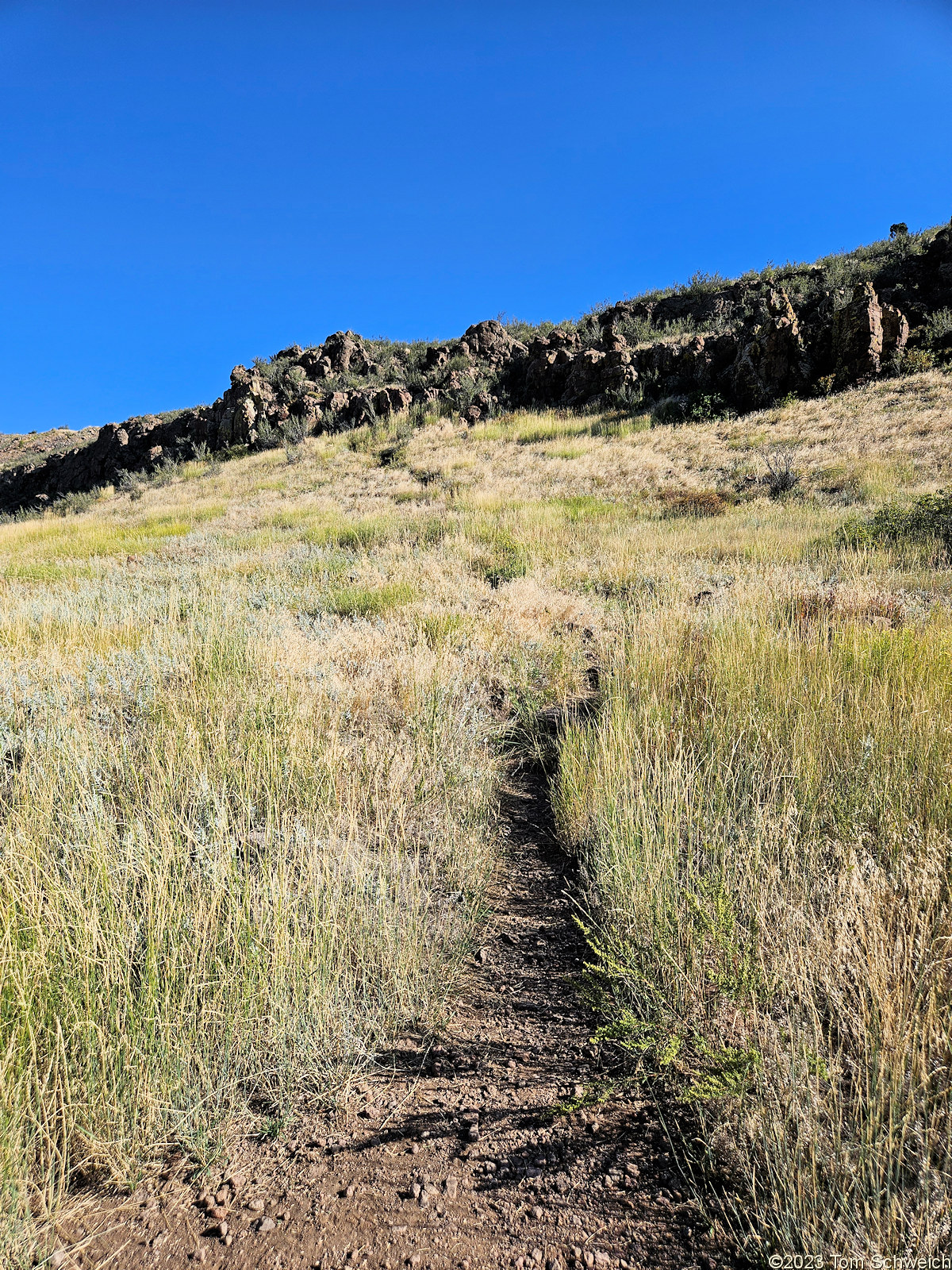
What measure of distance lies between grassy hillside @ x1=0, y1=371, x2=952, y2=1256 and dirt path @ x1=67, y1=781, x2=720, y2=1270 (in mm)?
104

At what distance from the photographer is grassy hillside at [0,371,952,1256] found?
1.26 metres

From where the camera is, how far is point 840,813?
211 cm

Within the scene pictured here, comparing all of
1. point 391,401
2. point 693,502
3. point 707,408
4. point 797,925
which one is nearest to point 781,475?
point 693,502

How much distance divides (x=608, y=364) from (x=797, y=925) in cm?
2167

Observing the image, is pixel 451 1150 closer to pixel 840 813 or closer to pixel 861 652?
pixel 840 813

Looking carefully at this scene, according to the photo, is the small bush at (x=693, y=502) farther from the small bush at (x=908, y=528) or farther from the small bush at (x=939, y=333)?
the small bush at (x=939, y=333)

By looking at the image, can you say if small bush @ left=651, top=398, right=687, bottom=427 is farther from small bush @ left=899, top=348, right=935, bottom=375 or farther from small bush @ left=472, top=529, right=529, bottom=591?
small bush @ left=472, top=529, right=529, bottom=591

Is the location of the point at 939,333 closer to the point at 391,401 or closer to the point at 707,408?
the point at 707,408

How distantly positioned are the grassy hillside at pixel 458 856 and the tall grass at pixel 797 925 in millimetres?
15

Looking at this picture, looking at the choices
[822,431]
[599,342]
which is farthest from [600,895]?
[599,342]

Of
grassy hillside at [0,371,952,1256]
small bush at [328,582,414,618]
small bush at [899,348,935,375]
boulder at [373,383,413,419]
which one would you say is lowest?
grassy hillside at [0,371,952,1256]

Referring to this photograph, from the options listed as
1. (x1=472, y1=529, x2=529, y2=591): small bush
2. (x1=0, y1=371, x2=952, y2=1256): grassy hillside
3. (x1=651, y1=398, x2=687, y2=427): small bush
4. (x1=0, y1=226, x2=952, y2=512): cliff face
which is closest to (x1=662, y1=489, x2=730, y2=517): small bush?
(x1=472, y1=529, x2=529, y2=591): small bush

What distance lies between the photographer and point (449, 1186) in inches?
49.1

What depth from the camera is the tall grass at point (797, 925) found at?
3.65 feet
